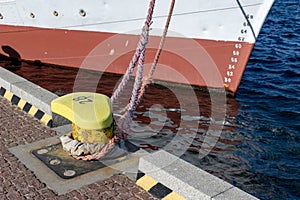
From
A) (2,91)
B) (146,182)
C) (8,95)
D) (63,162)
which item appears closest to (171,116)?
(8,95)

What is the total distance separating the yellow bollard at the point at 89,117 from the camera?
5.92m

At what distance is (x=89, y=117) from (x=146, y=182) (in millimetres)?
1326

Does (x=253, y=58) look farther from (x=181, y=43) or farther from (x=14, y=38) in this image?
(x=14, y=38)

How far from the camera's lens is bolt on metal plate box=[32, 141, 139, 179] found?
226 inches

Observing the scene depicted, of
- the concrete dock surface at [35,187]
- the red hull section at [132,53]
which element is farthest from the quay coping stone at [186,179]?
the red hull section at [132,53]

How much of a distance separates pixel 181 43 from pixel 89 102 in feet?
16.4

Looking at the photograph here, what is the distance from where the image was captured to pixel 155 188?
5.27m

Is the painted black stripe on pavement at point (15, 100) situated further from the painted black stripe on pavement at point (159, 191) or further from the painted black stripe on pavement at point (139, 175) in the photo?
the painted black stripe on pavement at point (159, 191)

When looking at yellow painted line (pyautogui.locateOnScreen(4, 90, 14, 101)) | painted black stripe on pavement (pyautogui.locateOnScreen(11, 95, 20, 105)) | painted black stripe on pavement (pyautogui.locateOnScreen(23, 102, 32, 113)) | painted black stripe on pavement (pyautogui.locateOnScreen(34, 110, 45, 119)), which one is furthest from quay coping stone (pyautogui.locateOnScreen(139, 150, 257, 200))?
yellow painted line (pyautogui.locateOnScreen(4, 90, 14, 101))

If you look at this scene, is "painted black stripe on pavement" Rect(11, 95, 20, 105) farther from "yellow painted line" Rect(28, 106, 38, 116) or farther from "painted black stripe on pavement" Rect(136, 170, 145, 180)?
"painted black stripe on pavement" Rect(136, 170, 145, 180)

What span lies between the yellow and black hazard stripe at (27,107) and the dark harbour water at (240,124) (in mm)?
2092

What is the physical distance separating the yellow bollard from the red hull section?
4.89 m

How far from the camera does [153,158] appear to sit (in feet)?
18.1

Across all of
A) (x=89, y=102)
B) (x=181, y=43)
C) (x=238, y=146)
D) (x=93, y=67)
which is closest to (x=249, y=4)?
(x=181, y=43)
